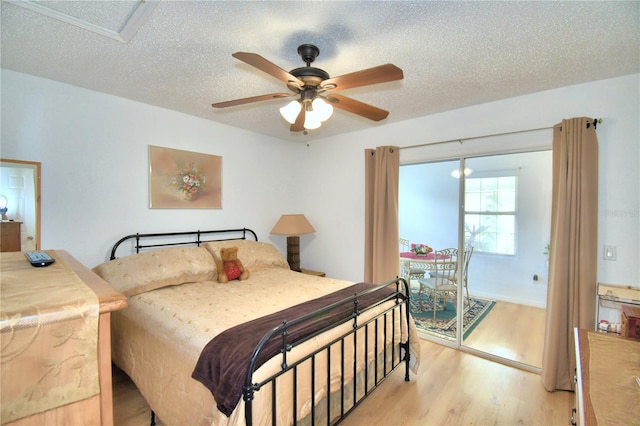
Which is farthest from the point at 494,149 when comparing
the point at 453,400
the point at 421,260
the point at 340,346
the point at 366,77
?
the point at 340,346

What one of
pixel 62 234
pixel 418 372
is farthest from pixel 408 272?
pixel 62 234

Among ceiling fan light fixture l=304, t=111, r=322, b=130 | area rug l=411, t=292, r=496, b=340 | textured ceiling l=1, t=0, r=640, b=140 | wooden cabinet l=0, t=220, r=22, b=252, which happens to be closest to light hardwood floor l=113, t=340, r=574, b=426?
area rug l=411, t=292, r=496, b=340

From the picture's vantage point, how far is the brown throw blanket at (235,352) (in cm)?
137

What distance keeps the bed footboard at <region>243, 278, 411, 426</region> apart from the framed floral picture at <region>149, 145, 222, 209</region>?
221 centimetres

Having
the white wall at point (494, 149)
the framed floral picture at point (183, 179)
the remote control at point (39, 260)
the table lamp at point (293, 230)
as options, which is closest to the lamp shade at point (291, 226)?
the table lamp at point (293, 230)

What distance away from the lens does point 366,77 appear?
1599 millimetres

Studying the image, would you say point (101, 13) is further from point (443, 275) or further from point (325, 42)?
point (443, 275)

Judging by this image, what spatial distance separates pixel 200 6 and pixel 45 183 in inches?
81.1

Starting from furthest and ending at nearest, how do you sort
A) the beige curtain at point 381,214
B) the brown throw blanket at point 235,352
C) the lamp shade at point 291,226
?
1. the lamp shade at point 291,226
2. the beige curtain at point 381,214
3. the brown throw blanket at point 235,352

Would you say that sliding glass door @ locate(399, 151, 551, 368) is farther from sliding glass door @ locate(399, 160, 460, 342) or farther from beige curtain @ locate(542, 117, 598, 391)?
beige curtain @ locate(542, 117, 598, 391)

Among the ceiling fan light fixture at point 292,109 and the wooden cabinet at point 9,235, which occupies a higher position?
the ceiling fan light fixture at point 292,109

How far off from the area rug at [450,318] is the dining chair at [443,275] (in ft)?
0.34

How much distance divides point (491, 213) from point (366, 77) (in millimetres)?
2354

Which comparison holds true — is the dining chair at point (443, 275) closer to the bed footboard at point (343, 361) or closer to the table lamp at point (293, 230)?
the bed footboard at point (343, 361)
